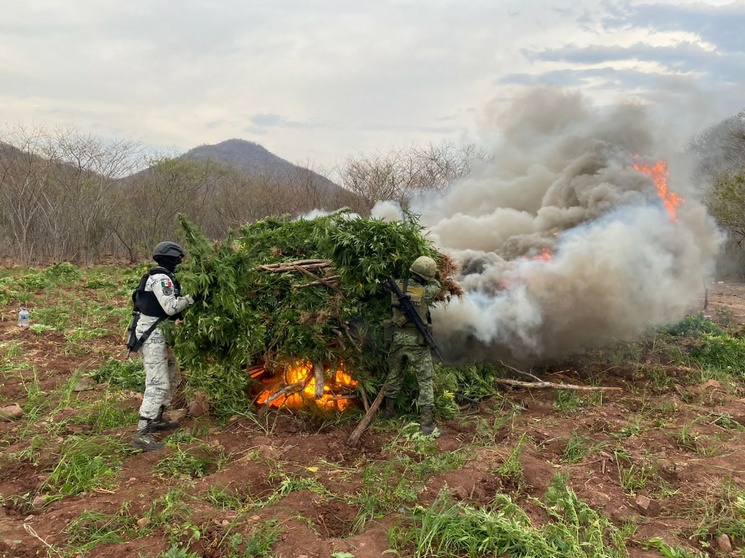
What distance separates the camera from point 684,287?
9.05m

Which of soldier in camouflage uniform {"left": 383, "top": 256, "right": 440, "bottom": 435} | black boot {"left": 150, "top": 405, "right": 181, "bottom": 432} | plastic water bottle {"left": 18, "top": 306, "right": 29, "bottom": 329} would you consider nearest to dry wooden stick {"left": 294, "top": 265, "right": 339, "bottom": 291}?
soldier in camouflage uniform {"left": 383, "top": 256, "right": 440, "bottom": 435}

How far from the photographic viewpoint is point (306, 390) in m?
5.90

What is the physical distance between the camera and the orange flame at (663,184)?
10.0 meters

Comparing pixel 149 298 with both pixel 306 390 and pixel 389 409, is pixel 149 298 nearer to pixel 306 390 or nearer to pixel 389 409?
pixel 306 390

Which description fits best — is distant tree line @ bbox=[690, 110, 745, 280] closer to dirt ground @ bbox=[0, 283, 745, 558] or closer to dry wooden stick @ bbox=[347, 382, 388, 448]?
dirt ground @ bbox=[0, 283, 745, 558]

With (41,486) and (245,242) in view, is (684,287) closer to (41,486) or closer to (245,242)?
(245,242)

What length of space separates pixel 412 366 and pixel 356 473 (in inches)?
59.7

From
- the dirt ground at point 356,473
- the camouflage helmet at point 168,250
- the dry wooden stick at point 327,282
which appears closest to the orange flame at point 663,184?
the dirt ground at point 356,473

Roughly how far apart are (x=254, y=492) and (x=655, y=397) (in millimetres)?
6027

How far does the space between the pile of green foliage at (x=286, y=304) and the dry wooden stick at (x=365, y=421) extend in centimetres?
15

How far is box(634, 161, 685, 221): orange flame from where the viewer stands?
A: 33.0 feet

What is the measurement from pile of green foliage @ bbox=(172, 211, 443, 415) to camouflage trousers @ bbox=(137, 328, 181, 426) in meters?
0.18

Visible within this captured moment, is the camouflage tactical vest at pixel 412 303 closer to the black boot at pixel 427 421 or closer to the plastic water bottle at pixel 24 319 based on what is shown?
the black boot at pixel 427 421

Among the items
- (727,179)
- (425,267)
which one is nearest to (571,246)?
(425,267)
